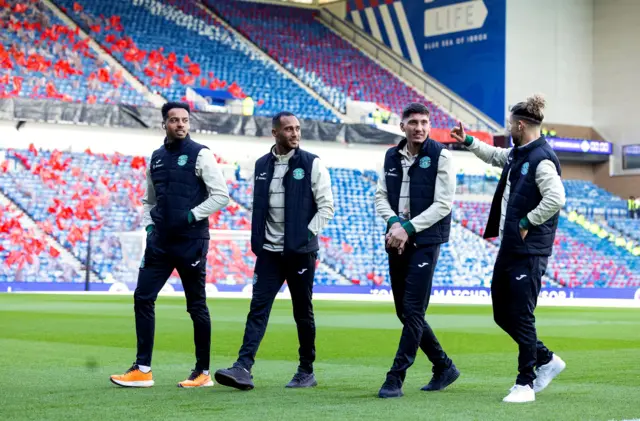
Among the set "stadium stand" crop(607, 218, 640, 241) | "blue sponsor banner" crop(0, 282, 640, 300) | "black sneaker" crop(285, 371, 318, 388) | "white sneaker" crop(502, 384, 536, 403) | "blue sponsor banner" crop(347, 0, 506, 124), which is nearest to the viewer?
"white sneaker" crop(502, 384, 536, 403)

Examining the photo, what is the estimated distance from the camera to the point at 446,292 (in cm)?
3262

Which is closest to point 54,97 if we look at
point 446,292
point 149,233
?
point 446,292

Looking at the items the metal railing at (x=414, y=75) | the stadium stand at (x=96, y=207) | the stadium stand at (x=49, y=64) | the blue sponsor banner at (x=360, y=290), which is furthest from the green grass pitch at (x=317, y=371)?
the metal railing at (x=414, y=75)

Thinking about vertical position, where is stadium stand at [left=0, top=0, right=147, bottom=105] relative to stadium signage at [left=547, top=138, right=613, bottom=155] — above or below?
above

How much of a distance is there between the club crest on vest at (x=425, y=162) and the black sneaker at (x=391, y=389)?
1.62 metres

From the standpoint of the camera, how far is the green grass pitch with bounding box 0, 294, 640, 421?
7.52 m

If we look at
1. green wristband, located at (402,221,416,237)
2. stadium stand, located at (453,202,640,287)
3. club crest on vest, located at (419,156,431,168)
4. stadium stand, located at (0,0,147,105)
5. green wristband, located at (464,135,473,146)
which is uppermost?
stadium stand, located at (0,0,147,105)

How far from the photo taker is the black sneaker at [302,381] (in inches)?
357

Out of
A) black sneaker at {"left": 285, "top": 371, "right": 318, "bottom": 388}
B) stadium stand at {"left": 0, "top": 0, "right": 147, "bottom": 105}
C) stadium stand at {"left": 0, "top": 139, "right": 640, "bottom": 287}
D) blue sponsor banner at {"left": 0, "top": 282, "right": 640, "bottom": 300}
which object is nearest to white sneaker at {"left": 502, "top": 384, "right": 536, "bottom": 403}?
black sneaker at {"left": 285, "top": 371, "right": 318, "bottom": 388}

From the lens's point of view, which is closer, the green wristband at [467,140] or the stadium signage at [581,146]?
the green wristband at [467,140]

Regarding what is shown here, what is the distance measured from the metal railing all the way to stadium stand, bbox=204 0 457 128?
1.69ft

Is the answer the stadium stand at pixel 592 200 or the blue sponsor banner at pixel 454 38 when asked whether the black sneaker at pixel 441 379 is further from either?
the blue sponsor banner at pixel 454 38

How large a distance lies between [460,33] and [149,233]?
119ft

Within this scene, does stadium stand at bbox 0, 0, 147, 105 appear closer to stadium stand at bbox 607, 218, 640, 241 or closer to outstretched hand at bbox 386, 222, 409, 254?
stadium stand at bbox 607, 218, 640, 241
